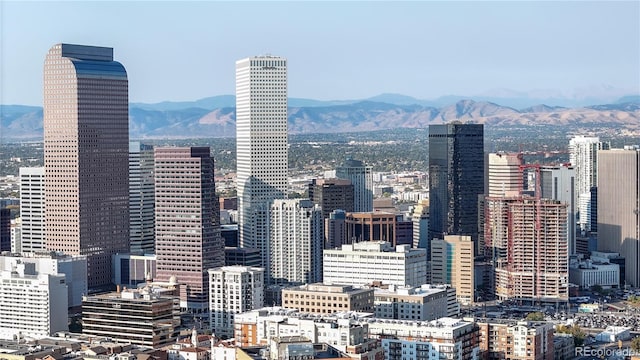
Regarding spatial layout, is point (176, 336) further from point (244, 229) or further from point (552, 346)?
point (244, 229)

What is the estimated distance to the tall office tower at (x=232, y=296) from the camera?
38562 millimetres

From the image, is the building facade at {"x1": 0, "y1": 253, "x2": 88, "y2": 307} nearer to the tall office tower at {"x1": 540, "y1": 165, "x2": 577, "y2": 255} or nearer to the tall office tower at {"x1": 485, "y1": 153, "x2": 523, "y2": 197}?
the tall office tower at {"x1": 485, "y1": 153, "x2": 523, "y2": 197}

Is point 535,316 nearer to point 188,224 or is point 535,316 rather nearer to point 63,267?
point 188,224

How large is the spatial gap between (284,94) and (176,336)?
19639 mm

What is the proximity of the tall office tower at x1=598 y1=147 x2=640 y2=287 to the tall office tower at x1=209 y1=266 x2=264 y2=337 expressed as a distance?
2098 cm

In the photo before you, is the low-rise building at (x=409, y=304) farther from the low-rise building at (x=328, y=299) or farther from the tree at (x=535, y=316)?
the tree at (x=535, y=316)

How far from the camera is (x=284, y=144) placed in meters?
52.3

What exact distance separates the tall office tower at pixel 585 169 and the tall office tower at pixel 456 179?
8759 millimetres

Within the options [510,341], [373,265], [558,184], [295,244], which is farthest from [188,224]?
[558,184]

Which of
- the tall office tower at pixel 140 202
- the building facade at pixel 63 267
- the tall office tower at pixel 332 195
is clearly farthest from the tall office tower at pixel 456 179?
the building facade at pixel 63 267

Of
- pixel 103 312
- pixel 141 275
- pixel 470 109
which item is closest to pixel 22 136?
pixel 470 109

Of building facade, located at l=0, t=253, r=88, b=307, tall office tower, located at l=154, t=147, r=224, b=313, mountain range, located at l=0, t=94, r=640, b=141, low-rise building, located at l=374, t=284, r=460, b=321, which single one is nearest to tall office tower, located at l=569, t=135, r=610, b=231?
tall office tower, located at l=154, t=147, r=224, b=313

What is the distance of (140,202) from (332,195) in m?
8.49

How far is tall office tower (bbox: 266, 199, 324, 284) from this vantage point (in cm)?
4828
